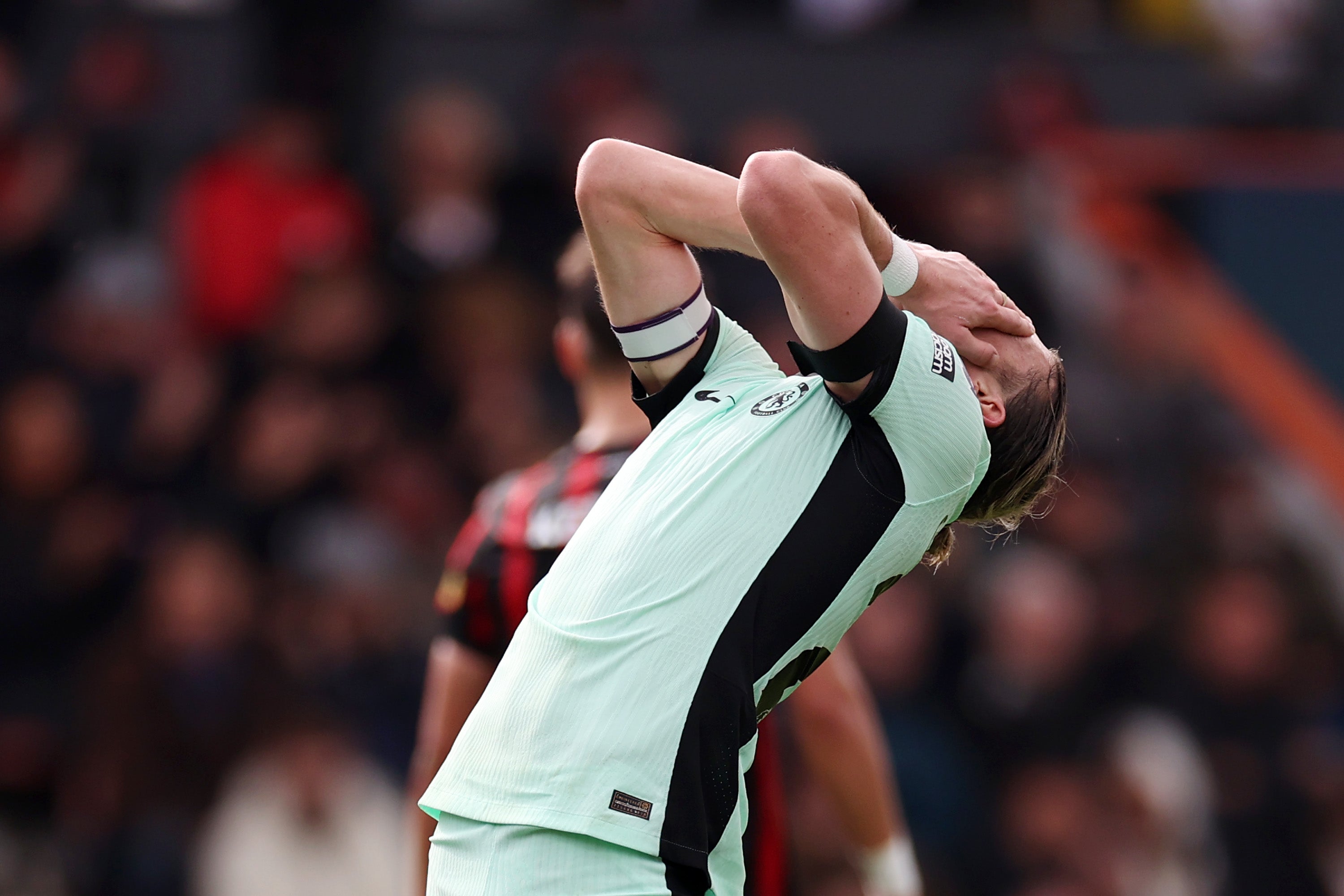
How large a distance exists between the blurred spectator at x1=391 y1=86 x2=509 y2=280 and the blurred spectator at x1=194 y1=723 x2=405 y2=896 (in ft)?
8.50

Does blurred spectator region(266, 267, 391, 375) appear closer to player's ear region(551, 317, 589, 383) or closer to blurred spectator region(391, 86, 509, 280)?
blurred spectator region(391, 86, 509, 280)

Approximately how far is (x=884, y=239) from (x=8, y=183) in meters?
5.89

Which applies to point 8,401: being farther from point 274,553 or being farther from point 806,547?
point 806,547

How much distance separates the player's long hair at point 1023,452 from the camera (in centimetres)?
263

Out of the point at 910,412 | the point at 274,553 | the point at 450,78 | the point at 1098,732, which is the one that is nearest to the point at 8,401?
the point at 274,553

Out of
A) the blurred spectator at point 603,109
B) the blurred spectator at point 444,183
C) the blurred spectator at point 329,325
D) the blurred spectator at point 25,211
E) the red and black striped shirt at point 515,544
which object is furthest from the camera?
the blurred spectator at point 603,109

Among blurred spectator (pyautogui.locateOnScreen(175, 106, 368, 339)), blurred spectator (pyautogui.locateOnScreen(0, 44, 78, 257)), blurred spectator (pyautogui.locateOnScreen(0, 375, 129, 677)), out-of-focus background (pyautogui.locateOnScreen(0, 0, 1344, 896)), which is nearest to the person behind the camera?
out-of-focus background (pyautogui.locateOnScreen(0, 0, 1344, 896))

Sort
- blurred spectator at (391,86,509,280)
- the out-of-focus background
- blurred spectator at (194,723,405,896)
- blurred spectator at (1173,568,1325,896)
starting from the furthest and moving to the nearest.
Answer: blurred spectator at (391,86,509,280) → blurred spectator at (1173,568,1325,896) → the out-of-focus background → blurred spectator at (194,723,405,896)

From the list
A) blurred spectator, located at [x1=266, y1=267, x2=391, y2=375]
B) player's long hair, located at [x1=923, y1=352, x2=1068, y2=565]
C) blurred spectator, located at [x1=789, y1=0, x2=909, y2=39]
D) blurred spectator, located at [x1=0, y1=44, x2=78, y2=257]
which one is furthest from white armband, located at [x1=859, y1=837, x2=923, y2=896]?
blurred spectator, located at [x1=789, y1=0, x2=909, y2=39]

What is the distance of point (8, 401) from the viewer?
6535 millimetres

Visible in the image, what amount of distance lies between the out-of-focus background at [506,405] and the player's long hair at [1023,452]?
2.78m

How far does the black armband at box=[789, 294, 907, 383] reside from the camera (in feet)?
7.81

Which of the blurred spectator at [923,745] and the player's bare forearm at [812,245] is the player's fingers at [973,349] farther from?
the blurred spectator at [923,745]

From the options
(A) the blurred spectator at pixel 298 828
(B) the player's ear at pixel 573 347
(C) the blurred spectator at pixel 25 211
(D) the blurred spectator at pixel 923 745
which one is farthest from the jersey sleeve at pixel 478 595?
(C) the blurred spectator at pixel 25 211
